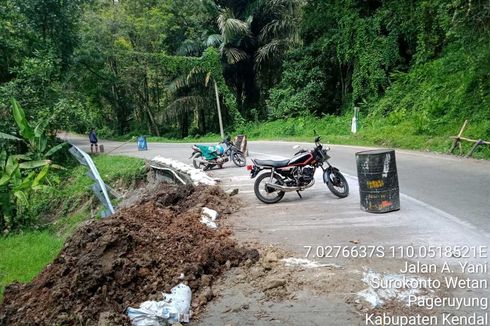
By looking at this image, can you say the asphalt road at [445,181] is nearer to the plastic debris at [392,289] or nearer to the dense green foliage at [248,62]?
the plastic debris at [392,289]

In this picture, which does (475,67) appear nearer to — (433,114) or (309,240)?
(433,114)

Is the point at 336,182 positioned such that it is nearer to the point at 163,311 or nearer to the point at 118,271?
the point at 118,271

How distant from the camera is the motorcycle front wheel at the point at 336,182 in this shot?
895 cm

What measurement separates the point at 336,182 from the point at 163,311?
5.53m

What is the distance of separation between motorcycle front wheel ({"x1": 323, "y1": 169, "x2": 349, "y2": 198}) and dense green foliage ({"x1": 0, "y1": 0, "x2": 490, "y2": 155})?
338 inches

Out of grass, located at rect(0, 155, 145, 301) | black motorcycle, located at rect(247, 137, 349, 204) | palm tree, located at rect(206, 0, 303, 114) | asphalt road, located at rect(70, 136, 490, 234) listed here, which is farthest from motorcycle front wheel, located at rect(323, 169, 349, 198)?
palm tree, located at rect(206, 0, 303, 114)

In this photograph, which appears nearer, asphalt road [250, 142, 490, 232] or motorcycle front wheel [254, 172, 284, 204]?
asphalt road [250, 142, 490, 232]

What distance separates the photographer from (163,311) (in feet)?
14.5

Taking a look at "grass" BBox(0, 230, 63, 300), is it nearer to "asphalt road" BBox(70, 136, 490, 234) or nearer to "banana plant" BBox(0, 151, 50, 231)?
"banana plant" BBox(0, 151, 50, 231)

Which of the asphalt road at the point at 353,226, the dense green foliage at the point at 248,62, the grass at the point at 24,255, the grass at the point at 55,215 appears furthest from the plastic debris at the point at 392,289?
the dense green foliage at the point at 248,62

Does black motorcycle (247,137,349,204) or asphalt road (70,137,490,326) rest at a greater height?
black motorcycle (247,137,349,204)

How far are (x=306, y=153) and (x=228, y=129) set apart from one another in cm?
2695

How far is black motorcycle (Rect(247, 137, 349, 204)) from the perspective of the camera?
29.4 feet

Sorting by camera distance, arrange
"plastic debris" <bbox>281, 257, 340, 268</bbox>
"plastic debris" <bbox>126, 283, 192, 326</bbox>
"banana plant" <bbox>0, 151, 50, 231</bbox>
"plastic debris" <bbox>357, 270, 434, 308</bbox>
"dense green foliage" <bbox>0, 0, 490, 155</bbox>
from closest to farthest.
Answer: "plastic debris" <bbox>126, 283, 192, 326</bbox> → "plastic debris" <bbox>357, 270, 434, 308</bbox> → "plastic debris" <bbox>281, 257, 340, 268</bbox> → "banana plant" <bbox>0, 151, 50, 231</bbox> → "dense green foliage" <bbox>0, 0, 490, 155</bbox>
